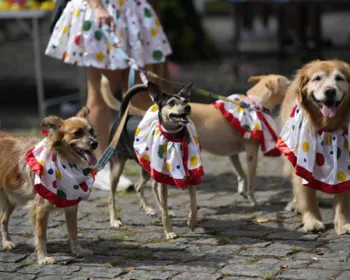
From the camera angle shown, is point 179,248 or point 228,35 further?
point 228,35

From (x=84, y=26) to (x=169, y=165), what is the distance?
178 cm

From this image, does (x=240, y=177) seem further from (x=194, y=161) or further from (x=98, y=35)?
(x=98, y=35)

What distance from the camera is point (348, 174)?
17.6ft

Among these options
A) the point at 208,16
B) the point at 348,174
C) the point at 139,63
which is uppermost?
the point at 139,63

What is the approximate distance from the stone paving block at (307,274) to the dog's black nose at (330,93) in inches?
46.2

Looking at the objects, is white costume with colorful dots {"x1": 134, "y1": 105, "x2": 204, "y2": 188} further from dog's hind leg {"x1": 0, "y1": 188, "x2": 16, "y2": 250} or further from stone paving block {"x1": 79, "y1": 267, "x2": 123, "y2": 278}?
dog's hind leg {"x1": 0, "y1": 188, "x2": 16, "y2": 250}

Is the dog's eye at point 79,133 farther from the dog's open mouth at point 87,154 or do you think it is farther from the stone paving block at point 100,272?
the stone paving block at point 100,272

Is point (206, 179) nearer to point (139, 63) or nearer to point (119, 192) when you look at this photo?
point (119, 192)

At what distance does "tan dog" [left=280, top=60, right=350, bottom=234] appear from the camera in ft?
17.0

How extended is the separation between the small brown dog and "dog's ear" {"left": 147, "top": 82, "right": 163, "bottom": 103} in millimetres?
467

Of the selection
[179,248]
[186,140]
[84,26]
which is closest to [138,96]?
[84,26]

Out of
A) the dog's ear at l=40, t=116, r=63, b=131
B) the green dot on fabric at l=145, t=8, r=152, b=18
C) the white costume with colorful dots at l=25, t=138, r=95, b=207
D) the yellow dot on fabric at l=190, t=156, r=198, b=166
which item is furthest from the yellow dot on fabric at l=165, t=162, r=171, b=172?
the green dot on fabric at l=145, t=8, r=152, b=18

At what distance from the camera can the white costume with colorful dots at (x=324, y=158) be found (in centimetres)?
537

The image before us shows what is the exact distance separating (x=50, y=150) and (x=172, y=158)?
86 centimetres
